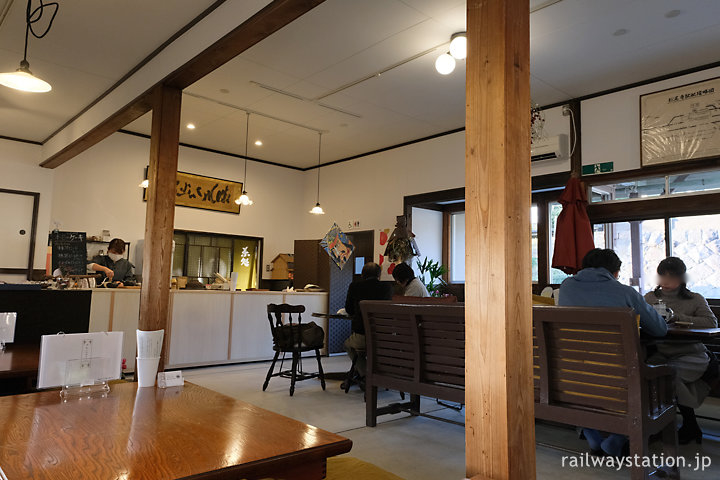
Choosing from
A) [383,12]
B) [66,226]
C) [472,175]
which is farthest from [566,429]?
[66,226]

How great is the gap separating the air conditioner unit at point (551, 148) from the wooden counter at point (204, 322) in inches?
154

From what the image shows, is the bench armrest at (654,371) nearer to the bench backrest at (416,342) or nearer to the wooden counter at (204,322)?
the bench backrest at (416,342)

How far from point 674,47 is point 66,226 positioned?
8.29 metres

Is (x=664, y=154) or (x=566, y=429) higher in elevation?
(x=664, y=154)

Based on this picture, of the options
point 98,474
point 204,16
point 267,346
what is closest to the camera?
point 98,474

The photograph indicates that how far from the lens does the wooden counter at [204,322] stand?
565 cm

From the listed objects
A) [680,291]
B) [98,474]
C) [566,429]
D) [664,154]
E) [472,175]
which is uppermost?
[664,154]

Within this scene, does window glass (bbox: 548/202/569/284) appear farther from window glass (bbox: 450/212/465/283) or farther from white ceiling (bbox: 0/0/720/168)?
window glass (bbox: 450/212/465/283)

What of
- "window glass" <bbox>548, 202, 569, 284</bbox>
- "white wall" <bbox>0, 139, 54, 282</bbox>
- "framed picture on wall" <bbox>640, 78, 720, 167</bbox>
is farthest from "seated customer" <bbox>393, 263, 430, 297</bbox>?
"white wall" <bbox>0, 139, 54, 282</bbox>

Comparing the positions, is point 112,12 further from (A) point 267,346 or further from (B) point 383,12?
(A) point 267,346

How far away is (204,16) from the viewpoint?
4117 mm

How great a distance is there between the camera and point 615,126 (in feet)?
18.5

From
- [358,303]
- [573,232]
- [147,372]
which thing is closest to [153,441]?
[147,372]

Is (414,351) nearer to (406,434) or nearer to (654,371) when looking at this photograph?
(406,434)
